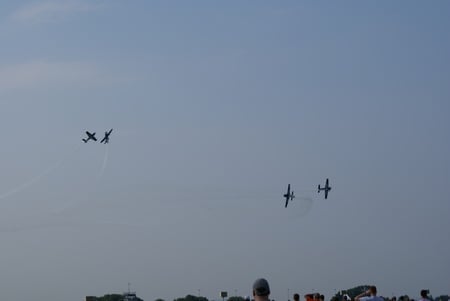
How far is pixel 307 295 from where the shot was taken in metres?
29.3

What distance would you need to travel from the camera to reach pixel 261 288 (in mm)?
10062

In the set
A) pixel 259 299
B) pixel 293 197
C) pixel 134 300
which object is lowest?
pixel 259 299

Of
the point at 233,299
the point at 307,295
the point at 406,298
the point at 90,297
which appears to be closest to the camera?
the point at 307,295

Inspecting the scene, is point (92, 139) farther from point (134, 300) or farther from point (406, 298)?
point (406, 298)

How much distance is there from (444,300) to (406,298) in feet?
57.7

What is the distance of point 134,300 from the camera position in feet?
238

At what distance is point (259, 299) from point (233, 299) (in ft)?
225

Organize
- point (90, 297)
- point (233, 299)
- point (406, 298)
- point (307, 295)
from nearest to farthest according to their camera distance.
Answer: point (307, 295) < point (406, 298) < point (90, 297) < point (233, 299)

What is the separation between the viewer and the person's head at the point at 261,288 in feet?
33.0

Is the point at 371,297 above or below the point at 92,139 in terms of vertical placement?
below

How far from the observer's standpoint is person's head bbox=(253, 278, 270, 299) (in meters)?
10.1

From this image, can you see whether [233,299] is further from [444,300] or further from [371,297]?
[371,297]

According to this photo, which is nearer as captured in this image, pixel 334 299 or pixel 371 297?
pixel 371 297

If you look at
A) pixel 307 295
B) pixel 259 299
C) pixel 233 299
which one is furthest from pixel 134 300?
pixel 259 299
